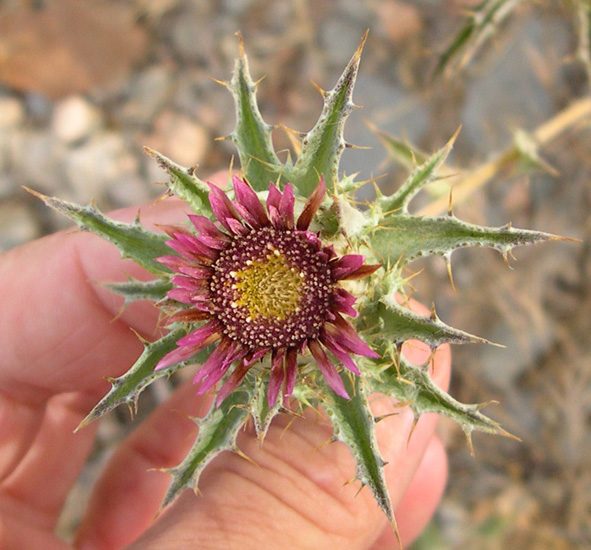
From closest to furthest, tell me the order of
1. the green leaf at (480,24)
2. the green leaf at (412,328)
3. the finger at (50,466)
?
1. the green leaf at (412,328)
2. the green leaf at (480,24)
3. the finger at (50,466)

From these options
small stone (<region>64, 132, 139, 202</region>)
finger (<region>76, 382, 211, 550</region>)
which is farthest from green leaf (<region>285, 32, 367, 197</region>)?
small stone (<region>64, 132, 139, 202</region>)

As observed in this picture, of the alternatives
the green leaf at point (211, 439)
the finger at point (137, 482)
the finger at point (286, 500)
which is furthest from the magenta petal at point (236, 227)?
the finger at point (137, 482)

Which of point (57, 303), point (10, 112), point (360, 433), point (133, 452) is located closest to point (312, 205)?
point (360, 433)

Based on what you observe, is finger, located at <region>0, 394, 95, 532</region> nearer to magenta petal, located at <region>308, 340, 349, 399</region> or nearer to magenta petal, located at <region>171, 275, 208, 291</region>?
magenta petal, located at <region>171, 275, 208, 291</region>

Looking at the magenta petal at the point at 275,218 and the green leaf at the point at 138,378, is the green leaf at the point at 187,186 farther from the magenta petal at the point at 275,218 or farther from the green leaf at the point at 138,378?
the green leaf at the point at 138,378

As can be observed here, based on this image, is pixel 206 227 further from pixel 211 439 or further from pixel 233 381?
pixel 211 439

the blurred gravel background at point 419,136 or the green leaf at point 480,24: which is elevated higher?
Result: the green leaf at point 480,24

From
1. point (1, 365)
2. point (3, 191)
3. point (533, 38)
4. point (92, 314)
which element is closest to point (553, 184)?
point (533, 38)
